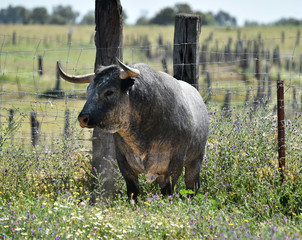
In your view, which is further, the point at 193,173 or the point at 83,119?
the point at 193,173

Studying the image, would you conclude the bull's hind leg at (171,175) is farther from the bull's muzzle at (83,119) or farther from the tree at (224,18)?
the tree at (224,18)

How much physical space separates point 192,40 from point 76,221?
3832mm

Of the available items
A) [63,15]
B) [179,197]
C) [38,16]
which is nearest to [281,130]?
Result: [179,197]

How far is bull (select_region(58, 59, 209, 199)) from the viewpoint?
5.21 metres

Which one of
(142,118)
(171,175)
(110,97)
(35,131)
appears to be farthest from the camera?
(35,131)

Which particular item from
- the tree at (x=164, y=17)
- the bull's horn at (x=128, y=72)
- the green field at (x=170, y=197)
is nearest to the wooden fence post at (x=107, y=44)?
the green field at (x=170, y=197)

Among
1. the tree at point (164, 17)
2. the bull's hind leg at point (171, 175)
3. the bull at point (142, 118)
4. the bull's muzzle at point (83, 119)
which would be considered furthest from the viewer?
the tree at point (164, 17)

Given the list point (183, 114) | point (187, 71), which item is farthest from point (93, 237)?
point (187, 71)

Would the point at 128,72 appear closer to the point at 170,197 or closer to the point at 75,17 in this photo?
the point at 170,197

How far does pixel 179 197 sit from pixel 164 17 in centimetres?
9849

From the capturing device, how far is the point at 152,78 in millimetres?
5602

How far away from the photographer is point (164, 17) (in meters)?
102

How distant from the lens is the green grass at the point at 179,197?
4.55m

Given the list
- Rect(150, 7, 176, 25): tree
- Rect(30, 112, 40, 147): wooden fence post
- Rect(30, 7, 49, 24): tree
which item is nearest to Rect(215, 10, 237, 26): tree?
Rect(150, 7, 176, 25): tree
